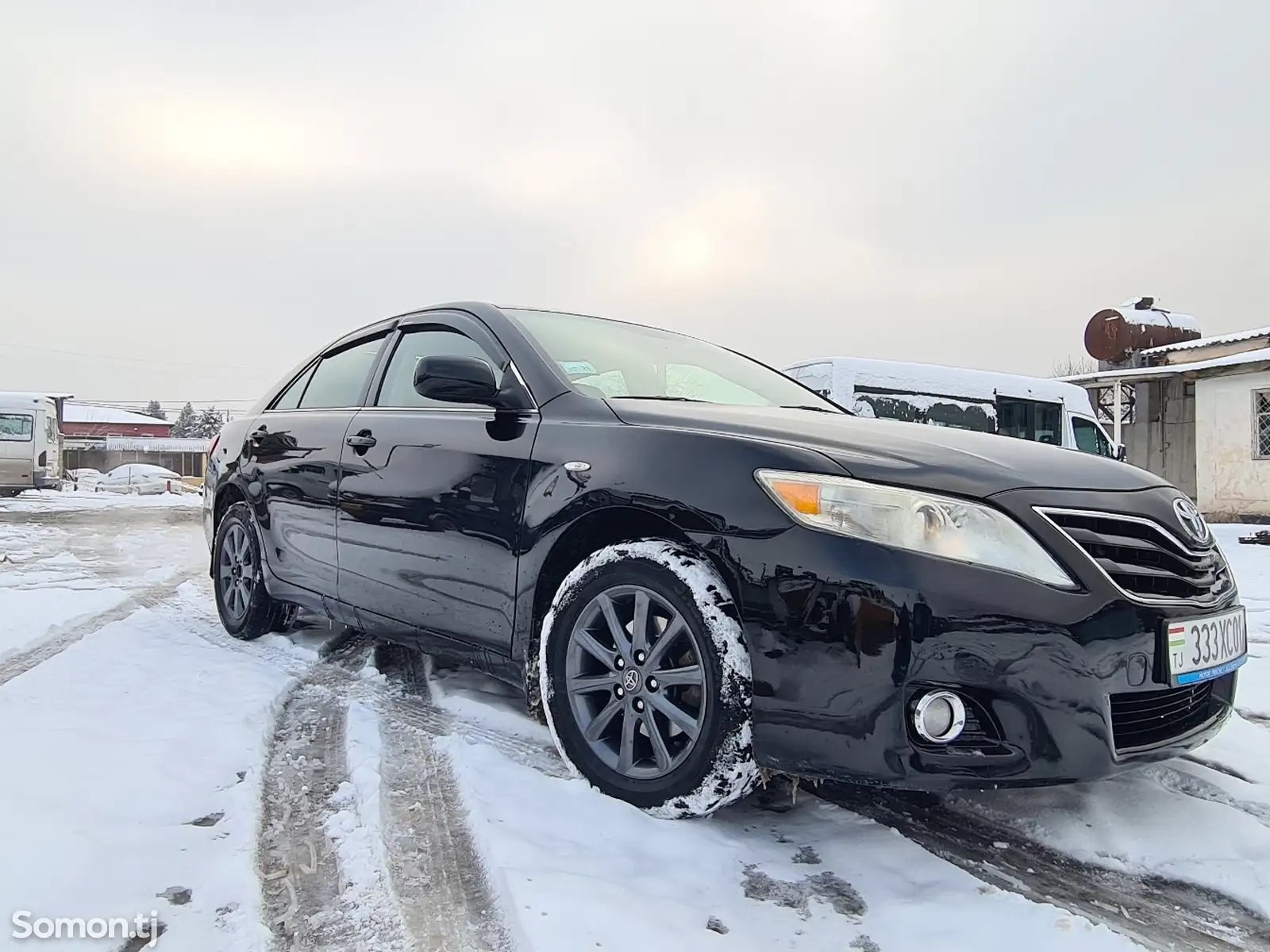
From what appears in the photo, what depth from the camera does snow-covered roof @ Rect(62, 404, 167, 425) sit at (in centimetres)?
6378

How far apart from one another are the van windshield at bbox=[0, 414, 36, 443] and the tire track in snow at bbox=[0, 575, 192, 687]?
17484mm

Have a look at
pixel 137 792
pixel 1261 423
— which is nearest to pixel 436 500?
pixel 137 792

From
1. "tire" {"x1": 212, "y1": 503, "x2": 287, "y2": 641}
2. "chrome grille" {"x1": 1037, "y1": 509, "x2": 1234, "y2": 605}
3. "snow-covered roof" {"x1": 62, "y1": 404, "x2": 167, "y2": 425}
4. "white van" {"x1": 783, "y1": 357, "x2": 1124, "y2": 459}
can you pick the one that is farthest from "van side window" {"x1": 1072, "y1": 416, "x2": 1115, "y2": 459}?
"snow-covered roof" {"x1": 62, "y1": 404, "x2": 167, "y2": 425}

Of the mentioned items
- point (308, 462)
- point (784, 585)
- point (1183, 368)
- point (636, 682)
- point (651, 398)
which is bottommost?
point (636, 682)

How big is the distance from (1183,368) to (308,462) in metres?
15.0

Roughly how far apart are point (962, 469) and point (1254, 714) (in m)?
2.07

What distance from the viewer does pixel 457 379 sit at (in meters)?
2.67

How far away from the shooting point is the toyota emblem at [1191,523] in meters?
2.21

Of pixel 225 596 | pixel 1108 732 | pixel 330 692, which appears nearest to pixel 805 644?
pixel 1108 732

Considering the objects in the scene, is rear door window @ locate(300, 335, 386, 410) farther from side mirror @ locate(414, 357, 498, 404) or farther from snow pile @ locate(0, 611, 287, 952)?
snow pile @ locate(0, 611, 287, 952)

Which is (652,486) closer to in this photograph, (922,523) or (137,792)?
(922,523)

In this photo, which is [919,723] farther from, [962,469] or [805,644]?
[962,469]

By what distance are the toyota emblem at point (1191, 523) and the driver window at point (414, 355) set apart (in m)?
2.21

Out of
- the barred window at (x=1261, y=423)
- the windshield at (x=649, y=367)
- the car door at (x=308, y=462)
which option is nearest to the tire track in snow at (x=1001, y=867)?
the car door at (x=308, y=462)
